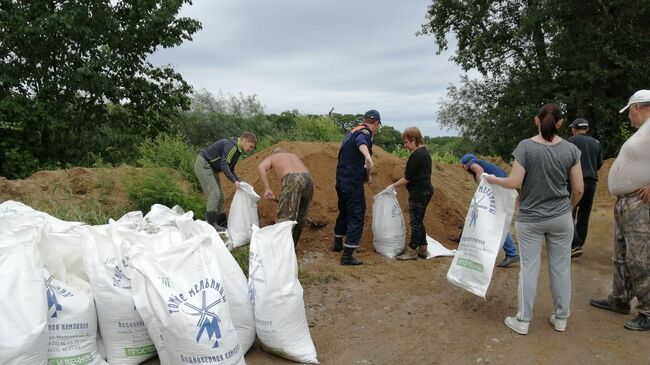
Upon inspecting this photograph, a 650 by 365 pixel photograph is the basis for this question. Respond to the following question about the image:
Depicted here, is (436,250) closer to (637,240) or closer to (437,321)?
(437,321)

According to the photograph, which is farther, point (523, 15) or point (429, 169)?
point (523, 15)

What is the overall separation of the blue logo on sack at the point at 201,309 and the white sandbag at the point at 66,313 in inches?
24.6

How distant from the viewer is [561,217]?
354 cm

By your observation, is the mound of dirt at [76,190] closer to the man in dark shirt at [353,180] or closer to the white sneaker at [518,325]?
the man in dark shirt at [353,180]

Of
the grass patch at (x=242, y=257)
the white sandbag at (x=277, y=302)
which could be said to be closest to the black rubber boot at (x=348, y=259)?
the grass patch at (x=242, y=257)

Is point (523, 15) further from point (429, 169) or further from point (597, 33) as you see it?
point (429, 169)

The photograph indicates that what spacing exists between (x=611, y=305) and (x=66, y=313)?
3.99 m

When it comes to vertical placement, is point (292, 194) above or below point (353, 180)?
below

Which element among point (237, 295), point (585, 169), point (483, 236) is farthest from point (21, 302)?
point (585, 169)

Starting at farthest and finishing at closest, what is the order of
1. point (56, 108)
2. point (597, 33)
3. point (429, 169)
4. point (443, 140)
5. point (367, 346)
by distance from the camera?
point (443, 140)
point (597, 33)
point (56, 108)
point (429, 169)
point (367, 346)

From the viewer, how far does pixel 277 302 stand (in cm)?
314

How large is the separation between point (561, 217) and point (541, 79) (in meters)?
10.2

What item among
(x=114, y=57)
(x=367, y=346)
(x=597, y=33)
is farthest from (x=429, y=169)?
(x=597, y=33)

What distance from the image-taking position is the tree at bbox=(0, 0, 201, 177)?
9141 millimetres
